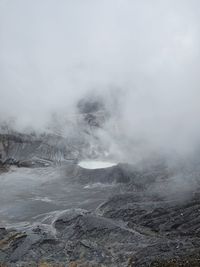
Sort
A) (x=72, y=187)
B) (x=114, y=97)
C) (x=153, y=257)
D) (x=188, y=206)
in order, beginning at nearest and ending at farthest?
(x=153, y=257), (x=188, y=206), (x=72, y=187), (x=114, y=97)

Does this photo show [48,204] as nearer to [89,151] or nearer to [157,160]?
[157,160]

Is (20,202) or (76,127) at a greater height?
(76,127)

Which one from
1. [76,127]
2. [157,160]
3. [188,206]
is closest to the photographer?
[188,206]

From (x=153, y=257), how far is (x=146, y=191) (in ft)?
59.5

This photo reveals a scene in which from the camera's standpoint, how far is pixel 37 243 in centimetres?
3419

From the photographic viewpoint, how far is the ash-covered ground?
3158 centimetres

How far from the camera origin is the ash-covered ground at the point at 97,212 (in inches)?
1243

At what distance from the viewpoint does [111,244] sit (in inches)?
1328

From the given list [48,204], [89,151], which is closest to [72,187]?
[48,204]

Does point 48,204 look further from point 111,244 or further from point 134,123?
point 134,123

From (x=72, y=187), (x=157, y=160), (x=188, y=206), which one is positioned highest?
(x=157, y=160)

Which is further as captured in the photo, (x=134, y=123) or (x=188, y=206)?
(x=134, y=123)

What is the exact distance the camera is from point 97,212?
4319 centimetres

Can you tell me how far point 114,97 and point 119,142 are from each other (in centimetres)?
2169
